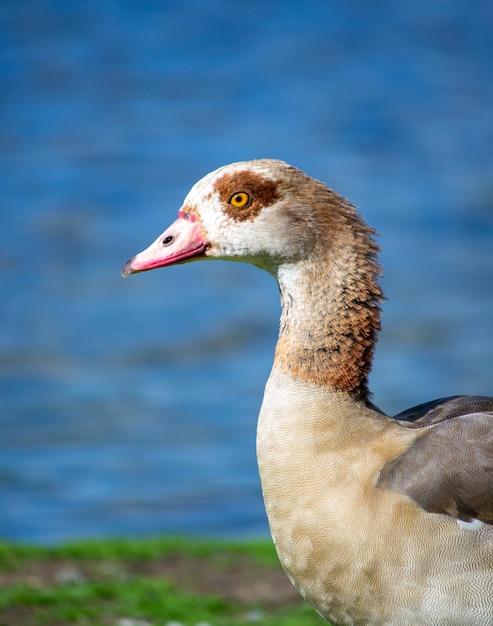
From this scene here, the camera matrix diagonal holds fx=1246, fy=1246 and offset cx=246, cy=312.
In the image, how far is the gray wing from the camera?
4.41 metres

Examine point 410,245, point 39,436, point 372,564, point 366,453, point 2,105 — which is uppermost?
point 2,105

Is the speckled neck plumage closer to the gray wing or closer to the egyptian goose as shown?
the egyptian goose

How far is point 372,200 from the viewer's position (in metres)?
18.5

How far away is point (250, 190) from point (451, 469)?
1288 millimetres

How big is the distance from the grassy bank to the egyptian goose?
5.67 ft

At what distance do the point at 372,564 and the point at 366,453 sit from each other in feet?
1.34

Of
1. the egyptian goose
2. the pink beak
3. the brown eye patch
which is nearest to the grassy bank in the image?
the egyptian goose

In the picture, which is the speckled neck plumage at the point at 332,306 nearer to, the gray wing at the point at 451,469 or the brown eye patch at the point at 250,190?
Answer: the brown eye patch at the point at 250,190

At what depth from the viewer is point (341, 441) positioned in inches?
181

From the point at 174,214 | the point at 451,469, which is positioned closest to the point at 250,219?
the point at 451,469

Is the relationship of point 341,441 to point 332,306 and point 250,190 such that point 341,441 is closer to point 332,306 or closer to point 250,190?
point 332,306

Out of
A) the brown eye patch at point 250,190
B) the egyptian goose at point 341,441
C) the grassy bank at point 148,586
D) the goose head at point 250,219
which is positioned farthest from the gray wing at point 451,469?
the grassy bank at point 148,586

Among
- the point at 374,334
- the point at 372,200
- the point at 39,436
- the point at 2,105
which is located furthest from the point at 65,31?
the point at 374,334

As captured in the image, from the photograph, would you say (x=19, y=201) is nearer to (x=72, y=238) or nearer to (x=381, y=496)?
(x=72, y=238)
